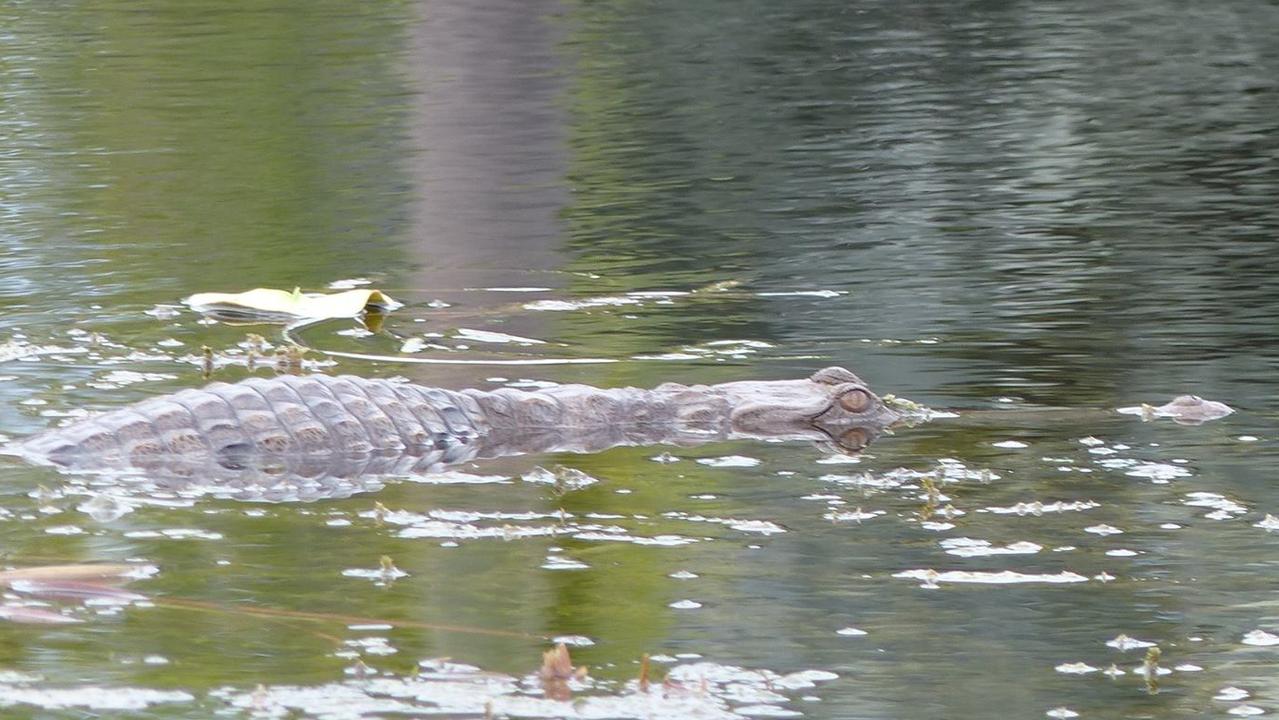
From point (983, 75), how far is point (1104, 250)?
29.4 feet

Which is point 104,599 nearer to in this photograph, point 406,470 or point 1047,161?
point 406,470

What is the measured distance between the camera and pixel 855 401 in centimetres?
785

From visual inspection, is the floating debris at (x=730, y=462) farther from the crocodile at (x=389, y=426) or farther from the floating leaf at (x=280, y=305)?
the floating leaf at (x=280, y=305)

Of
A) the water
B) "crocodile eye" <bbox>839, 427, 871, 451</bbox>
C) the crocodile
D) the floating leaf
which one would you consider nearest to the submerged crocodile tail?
the crocodile

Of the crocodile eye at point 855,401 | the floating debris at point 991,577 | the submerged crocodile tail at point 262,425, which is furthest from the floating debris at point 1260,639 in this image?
the submerged crocodile tail at point 262,425

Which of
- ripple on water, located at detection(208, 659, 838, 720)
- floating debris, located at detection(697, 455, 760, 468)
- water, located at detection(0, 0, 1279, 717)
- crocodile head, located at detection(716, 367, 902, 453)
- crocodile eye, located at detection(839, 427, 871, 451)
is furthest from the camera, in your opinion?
crocodile head, located at detection(716, 367, 902, 453)

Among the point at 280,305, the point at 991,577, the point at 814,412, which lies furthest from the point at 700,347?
the point at 991,577

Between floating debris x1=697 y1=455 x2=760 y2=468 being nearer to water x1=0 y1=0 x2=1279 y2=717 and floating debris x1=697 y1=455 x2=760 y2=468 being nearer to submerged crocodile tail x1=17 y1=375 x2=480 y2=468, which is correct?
water x1=0 y1=0 x2=1279 y2=717

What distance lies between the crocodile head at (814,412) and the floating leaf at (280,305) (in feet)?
8.20

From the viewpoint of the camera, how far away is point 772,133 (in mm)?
16812

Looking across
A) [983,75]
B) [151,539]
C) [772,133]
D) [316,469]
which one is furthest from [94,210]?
[983,75]

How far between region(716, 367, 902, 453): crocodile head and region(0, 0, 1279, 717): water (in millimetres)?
262

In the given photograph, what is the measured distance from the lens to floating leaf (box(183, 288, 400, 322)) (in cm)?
988

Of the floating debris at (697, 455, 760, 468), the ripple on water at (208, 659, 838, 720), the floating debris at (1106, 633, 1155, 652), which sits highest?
the ripple on water at (208, 659, 838, 720)
